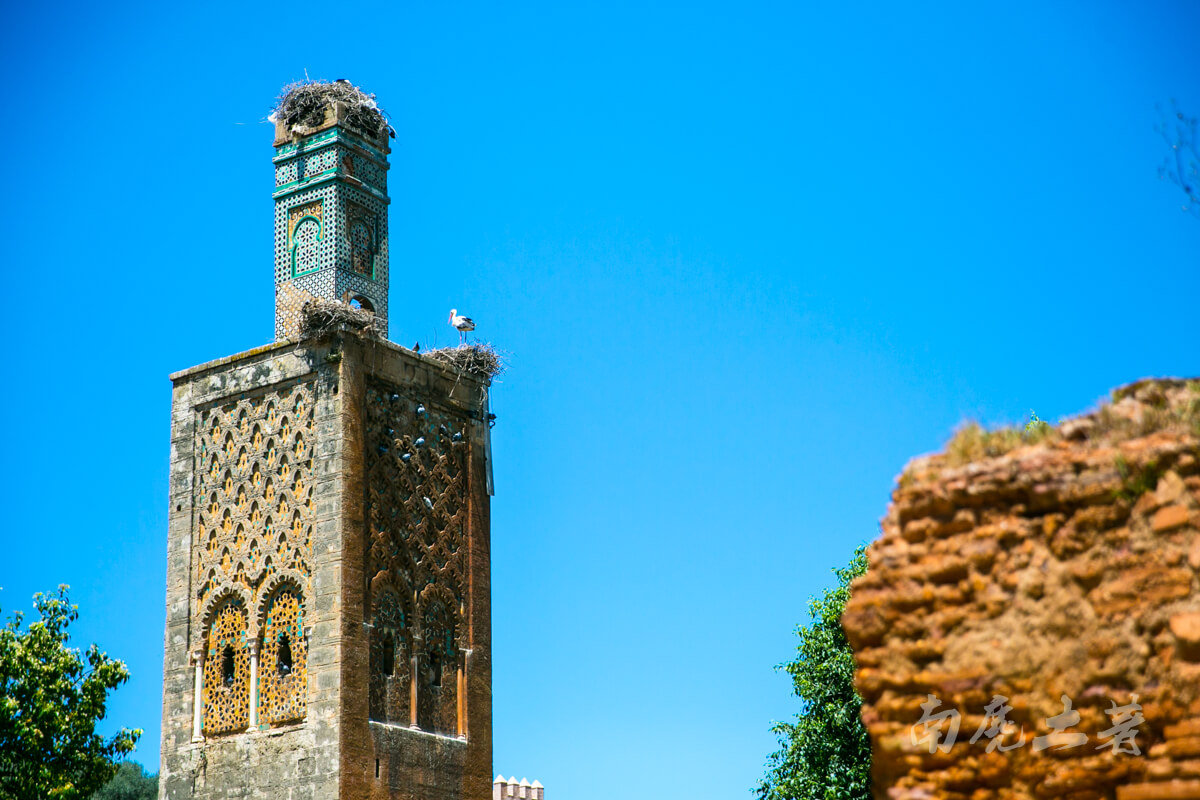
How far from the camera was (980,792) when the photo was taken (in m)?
5.77

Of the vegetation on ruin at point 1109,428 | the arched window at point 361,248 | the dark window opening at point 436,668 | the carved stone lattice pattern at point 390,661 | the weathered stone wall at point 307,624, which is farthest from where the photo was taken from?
the arched window at point 361,248

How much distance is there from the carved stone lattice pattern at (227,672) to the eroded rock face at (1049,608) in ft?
37.6

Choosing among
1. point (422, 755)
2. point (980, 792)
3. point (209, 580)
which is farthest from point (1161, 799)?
point (209, 580)

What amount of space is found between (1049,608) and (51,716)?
14.9 meters

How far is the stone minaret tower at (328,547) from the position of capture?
15.9m

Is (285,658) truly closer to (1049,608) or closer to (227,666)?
(227,666)

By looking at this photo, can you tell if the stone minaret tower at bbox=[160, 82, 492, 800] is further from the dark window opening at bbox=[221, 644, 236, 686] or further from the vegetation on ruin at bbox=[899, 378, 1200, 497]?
the vegetation on ruin at bbox=[899, 378, 1200, 497]

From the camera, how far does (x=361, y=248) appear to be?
1800 cm

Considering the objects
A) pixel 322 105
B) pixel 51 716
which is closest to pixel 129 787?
pixel 51 716

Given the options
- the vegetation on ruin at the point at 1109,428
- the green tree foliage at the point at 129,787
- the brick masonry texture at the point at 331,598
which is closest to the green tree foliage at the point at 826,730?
the brick masonry texture at the point at 331,598

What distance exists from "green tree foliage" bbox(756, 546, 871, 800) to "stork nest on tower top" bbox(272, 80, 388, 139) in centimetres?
804

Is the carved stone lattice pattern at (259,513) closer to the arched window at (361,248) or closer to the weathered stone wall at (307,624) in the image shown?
the weathered stone wall at (307,624)

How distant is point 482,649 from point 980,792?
1230cm

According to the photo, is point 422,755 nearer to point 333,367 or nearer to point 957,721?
point 333,367
